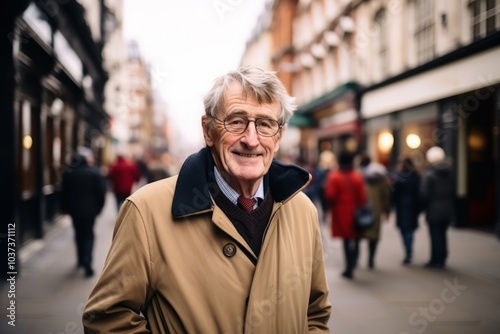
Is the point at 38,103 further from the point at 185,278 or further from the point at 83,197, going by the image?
the point at 185,278

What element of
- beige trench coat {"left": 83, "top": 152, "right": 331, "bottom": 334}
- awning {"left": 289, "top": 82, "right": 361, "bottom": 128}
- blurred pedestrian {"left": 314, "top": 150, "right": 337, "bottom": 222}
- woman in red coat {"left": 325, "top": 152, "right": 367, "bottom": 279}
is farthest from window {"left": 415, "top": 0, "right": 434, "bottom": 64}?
beige trench coat {"left": 83, "top": 152, "right": 331, "bottom": 334}

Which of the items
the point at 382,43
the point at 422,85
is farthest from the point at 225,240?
the point at 382,43

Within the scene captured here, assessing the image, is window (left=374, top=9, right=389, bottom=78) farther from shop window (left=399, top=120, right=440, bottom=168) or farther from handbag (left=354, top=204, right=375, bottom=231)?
handbag (left=354, top=204, right=375, bottom=231)

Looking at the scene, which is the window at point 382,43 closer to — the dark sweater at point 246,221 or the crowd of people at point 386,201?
the crowd of people at point 386,201

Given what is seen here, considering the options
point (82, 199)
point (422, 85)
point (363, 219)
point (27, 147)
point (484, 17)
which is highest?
point (484, 17)

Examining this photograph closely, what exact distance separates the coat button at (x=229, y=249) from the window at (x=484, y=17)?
10.6 meters

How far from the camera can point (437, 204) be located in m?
8.05

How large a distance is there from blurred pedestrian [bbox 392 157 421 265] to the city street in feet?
2.04

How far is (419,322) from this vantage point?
17.0 ft

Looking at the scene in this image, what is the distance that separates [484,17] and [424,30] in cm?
359

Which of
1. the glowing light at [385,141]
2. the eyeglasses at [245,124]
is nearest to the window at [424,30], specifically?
the glowing light at [385,141]

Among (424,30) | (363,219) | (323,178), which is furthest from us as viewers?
(424,30)

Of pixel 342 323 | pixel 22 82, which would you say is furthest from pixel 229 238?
pixel 22 82

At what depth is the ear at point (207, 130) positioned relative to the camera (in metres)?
2.14
